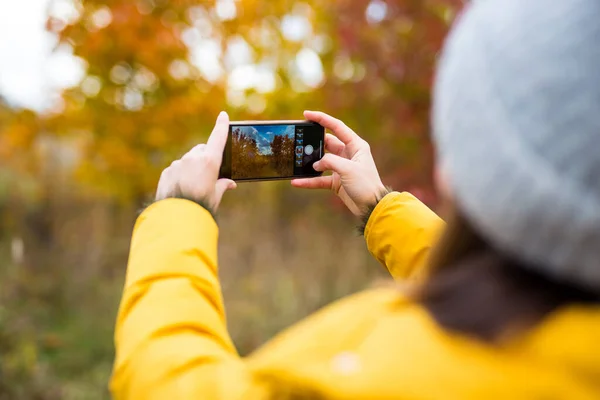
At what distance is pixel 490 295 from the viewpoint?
0.55 metres

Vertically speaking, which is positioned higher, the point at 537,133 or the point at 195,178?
the point at 537,133

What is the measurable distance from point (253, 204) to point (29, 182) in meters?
1.89

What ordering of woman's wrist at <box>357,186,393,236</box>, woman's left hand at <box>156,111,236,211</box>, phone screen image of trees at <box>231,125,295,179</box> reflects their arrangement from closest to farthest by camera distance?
1. woman's left hand at <box>156,111,236,211</box>
2. woman's wrist at <box>357,186,393,236</box>
3. phone screen image of trees at <box>231,125,295,179</box>

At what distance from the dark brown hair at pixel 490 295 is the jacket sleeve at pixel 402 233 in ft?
1.40

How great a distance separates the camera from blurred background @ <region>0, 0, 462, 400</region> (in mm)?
3846

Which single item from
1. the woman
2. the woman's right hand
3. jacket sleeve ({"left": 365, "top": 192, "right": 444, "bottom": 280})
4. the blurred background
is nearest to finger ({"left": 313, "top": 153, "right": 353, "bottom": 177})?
the woman's right hand

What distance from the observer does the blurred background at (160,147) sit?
3.85 meters

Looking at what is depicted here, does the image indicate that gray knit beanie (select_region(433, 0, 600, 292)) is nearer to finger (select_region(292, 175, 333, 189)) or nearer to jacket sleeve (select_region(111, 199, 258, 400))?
jacket sleeve (select_region(111, 199, 258, 400))

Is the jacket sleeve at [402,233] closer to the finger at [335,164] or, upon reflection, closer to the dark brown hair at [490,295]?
the finger at [335,164]

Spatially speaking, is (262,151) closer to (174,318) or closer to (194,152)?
(194,152)

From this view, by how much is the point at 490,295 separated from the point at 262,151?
0.83m

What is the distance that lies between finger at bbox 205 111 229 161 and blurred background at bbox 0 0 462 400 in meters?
2.58

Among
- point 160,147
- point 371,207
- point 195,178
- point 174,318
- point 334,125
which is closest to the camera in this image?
point 174,318

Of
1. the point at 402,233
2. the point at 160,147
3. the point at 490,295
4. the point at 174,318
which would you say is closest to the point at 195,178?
the point at 174,318
